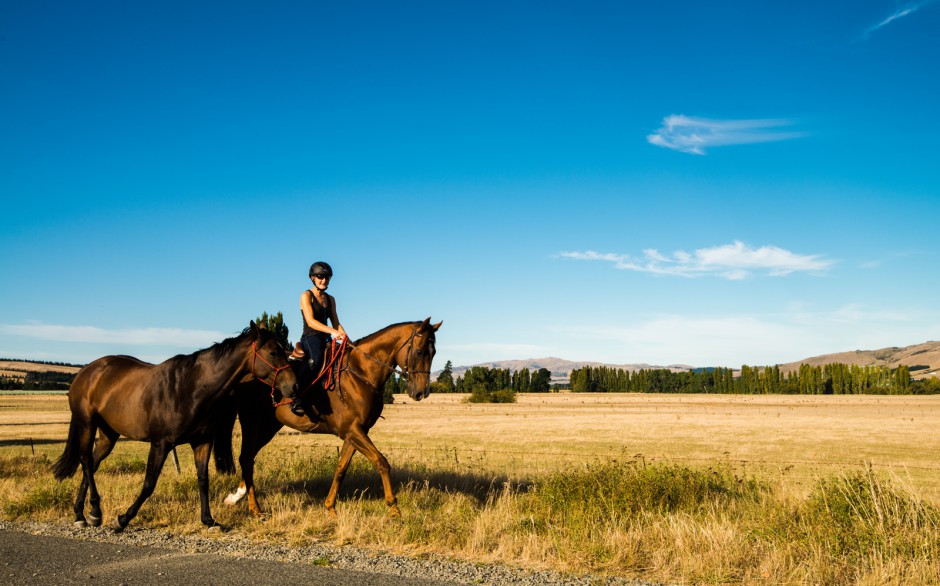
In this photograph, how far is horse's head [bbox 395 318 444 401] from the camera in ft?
31.4

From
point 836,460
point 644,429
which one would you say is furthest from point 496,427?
point 836,460

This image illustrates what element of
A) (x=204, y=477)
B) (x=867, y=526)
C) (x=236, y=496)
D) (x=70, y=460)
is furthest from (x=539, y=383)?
(x=867, y=526)

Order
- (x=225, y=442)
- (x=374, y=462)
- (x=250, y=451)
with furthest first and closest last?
1. (x=225, y=442)
2. (x=250, y=451)
3. (x=374, y=462)

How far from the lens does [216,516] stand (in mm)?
9594

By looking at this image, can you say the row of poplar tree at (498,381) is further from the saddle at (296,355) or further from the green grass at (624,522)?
the saddle at (296,355)

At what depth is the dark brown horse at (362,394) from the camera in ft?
31.7

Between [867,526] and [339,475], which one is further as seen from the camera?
[339,475]

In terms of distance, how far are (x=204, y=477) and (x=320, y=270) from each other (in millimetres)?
3390

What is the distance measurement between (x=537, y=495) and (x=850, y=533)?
4.49 metres

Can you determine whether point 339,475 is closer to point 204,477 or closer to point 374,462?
point 374,462

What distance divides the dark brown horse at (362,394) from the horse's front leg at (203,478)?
51 centimetres

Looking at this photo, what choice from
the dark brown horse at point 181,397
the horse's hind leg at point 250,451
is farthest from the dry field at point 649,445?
the dark brown horse at point 181,397

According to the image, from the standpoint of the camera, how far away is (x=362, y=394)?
10148 millimetres

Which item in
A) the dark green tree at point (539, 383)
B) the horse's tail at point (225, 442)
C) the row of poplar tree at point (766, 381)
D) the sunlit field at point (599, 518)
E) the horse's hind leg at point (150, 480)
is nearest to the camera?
the sunlit field at point (599, 518)
